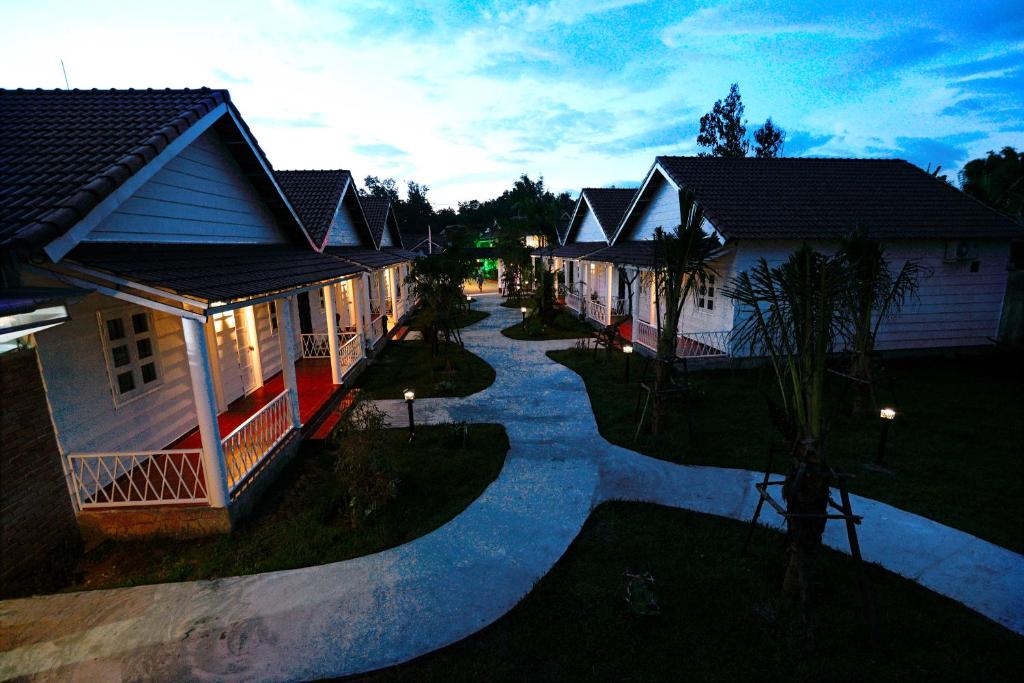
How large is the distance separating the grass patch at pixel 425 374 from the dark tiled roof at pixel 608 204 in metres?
11.0

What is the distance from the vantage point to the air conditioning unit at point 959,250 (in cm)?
1305

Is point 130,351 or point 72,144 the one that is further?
point 130,351

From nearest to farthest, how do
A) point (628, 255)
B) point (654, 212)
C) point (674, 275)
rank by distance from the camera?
point (674, 275) < point (628, 255) < point (654, 212)

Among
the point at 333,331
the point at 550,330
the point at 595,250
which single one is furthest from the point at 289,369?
the point at 595,250

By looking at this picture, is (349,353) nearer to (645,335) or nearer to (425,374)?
(425,374)

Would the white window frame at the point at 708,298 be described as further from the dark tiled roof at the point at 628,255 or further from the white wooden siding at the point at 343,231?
the white wooden siding at the point at 343,231

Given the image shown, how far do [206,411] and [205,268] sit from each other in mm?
1978

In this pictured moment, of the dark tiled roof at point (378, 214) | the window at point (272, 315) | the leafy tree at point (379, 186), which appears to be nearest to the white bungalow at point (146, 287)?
the window at point (272, 315)

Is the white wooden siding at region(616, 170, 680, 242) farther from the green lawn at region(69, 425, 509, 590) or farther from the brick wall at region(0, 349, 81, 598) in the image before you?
the brick wall at region(0, 349, 81, 598)

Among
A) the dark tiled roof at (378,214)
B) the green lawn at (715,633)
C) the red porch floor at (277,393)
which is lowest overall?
the green lawn at (715,633)

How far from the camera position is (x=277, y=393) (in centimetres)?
996

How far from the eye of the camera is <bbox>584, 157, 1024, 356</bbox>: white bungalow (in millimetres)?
12508

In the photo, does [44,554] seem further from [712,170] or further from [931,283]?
[931,283]

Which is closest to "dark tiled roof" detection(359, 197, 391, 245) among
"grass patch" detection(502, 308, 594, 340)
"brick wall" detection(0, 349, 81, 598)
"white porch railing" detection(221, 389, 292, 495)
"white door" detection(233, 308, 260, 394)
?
"grass patch" detection(502, 308, 594, 340)
